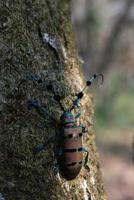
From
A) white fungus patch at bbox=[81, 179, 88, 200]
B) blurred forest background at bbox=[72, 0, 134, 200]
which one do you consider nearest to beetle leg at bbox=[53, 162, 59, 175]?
white fungus patch at bbox=[81, 179, 88, 200]

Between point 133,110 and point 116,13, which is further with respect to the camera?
point 116,13

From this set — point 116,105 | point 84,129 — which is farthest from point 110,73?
point 84,129

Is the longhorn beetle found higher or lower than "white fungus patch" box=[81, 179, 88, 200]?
higher

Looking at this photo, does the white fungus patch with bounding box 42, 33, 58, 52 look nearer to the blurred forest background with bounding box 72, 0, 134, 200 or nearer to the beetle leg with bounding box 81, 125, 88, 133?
the beetle leg with bounding box 81, 125, 88, 133

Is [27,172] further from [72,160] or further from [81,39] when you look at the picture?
[81,39]

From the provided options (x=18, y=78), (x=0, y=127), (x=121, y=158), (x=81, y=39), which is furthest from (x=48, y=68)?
(x=81, y=39)

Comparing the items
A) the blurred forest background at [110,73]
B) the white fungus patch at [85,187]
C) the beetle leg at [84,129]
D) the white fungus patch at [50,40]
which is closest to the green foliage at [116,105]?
the blurred forest background at [110,73]
